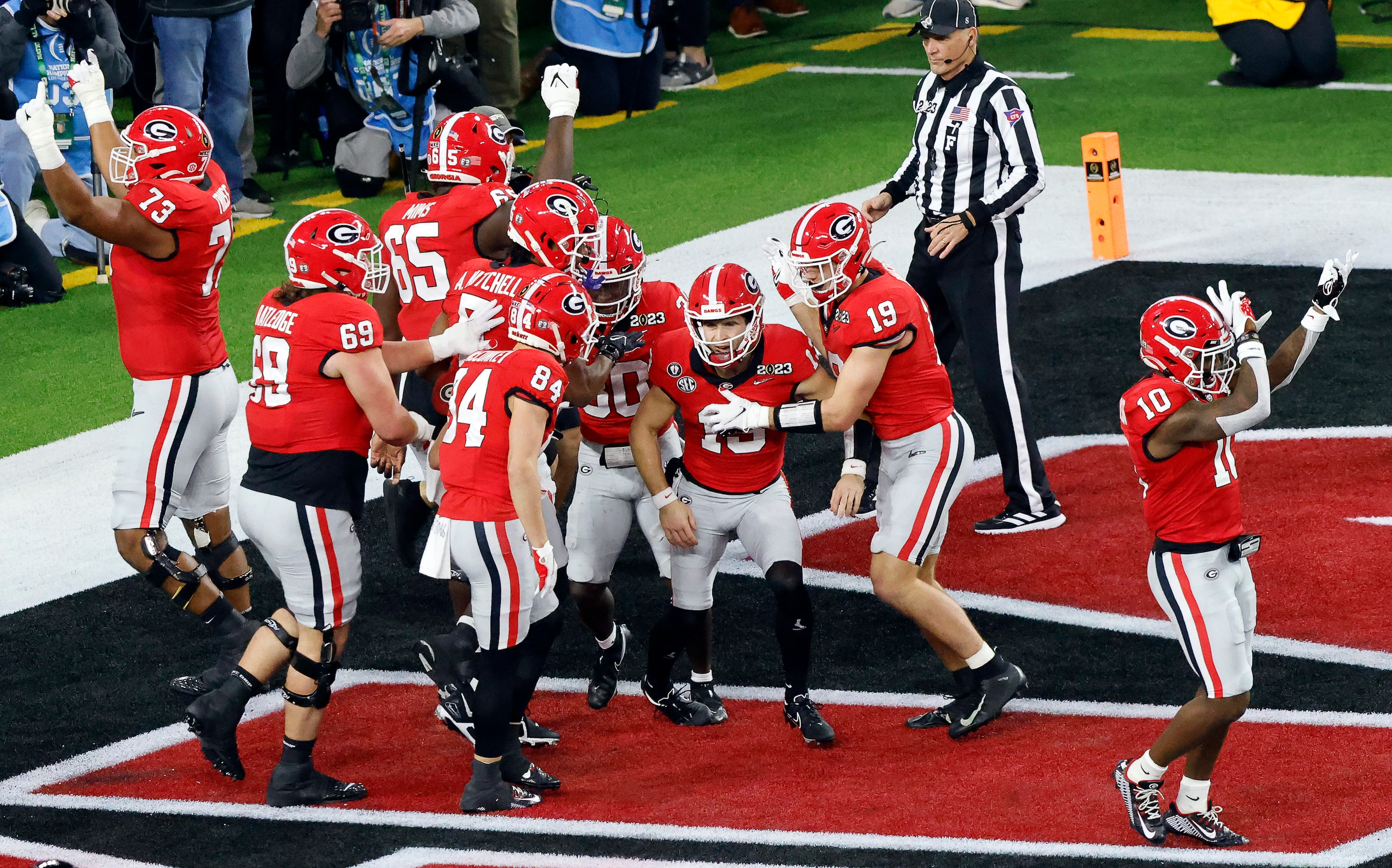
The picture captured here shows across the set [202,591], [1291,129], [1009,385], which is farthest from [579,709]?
[1291,129]

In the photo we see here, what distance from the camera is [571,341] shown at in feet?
20.0

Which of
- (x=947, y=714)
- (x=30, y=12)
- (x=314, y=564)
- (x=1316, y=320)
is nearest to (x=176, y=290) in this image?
(x=314, y=564)

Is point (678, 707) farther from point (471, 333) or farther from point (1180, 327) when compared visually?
point (1180, 327)

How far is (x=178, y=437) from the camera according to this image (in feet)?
23.4

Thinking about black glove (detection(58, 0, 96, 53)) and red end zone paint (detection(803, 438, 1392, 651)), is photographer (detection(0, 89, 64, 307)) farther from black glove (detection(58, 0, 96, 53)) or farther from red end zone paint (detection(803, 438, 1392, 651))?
red end zone paint (detection(803, 438, 1392, 651))

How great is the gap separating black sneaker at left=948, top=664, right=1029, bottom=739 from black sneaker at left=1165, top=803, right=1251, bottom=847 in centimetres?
95

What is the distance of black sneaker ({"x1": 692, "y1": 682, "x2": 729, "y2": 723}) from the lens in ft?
22.0

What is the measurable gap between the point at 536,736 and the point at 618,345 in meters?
1.45

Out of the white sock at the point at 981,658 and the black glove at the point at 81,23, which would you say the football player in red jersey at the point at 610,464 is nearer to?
the white sock at the point at 981,658

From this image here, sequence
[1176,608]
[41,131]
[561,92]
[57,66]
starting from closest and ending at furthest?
1. [1176,608]
2. [41,131]
3. [561,92]
4. [57,66]

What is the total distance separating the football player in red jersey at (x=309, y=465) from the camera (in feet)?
19.9

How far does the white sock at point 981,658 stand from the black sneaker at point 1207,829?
1.05m

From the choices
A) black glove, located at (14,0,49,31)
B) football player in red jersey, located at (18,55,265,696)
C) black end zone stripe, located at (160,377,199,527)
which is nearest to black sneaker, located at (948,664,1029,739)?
football player in red jersey, located at (18,55,265,696)

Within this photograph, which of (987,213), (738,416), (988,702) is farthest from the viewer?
(987,213)
